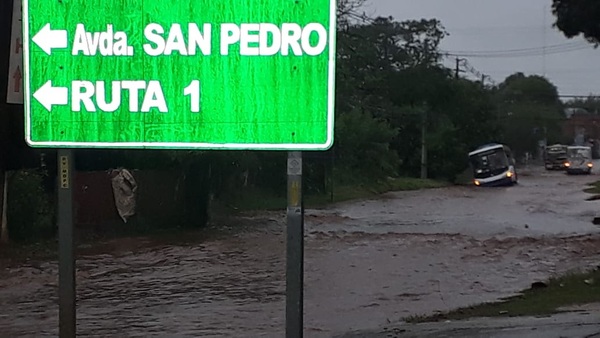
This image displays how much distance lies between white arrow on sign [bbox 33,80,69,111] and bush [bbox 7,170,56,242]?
1664 centimetres

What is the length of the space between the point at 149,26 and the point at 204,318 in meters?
8.13

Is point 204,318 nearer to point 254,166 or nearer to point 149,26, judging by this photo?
point 149,26

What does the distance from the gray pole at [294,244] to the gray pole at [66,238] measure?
1542 mm

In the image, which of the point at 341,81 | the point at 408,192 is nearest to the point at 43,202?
the point at 341,81

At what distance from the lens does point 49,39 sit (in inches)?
222

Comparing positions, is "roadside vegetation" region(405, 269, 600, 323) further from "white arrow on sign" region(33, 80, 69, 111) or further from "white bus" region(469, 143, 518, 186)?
"white bus" region(469, 143, 518, 186)

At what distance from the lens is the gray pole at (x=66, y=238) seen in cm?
599

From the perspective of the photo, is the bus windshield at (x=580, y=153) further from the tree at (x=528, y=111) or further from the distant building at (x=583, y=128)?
the distant building at (x=583, y=128)

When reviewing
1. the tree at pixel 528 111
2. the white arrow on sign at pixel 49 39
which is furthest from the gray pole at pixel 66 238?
the tree at pixel 528 111

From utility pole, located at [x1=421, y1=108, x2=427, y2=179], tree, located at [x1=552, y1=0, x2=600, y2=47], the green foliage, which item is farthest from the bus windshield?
tree, located at [x1=552, y1=0, x2=600, y2=47]

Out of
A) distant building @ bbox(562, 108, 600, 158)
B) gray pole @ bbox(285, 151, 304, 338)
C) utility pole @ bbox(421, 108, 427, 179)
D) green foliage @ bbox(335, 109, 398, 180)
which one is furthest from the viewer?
distant building @ bbox(562, 108, 600, 158)

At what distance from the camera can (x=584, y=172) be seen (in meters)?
80.4

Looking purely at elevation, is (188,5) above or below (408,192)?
above

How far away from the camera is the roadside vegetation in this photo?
37.9 feet
